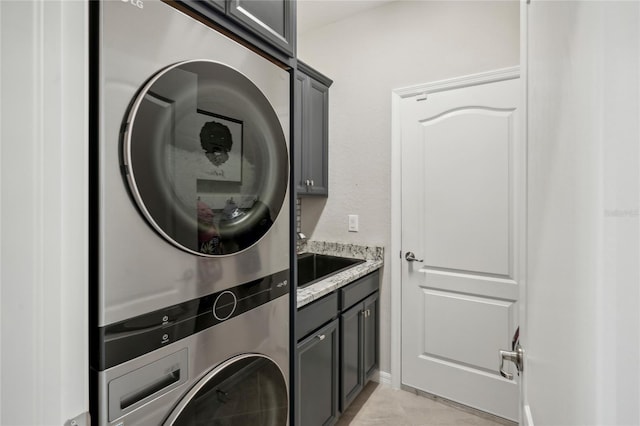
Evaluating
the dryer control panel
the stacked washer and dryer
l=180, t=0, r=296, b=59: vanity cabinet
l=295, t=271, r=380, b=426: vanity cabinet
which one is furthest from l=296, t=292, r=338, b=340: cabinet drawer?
l=180, t=0, r=296, b=59: vanity cabinet

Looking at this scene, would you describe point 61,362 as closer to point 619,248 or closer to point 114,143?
point 114,143

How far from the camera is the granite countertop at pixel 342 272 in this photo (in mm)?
1598

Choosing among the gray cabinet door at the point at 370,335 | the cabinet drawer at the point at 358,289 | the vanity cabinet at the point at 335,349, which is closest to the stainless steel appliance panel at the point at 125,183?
the vanity cabinet at the point at 335,349

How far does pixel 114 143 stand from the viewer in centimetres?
70

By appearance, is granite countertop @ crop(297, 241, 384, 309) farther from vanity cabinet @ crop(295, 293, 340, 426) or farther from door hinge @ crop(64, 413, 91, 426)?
door hinge @ crop(64, 413, 91, 426)

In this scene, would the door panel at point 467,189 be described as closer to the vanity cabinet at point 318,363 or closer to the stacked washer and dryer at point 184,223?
the vanity cabinet at point 318,363

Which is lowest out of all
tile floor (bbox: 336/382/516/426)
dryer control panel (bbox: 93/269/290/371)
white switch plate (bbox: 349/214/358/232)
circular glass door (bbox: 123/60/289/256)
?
tile floor (bbox: 336/382/516/426)

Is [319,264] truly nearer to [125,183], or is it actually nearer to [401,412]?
[401,412]

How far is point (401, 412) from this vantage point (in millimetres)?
2098

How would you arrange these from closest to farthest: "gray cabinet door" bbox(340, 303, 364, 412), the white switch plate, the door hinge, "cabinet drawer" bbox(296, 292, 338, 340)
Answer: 1. the door hinge
2. "cabinet drawer" bbox(296, 292, 338, 340)
3. "gray cabinet door" bbox(340, 303, 364, 412)
4. the white switch plate

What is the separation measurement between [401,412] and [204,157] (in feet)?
6.83

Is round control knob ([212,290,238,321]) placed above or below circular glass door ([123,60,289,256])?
below

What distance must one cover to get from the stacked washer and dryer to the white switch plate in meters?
1.38

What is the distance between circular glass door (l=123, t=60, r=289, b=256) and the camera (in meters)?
0.76
